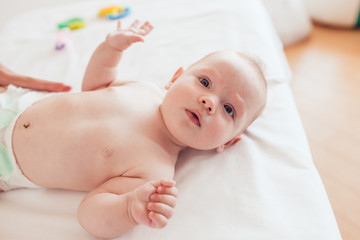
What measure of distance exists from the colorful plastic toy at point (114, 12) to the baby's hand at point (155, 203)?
1.15 metres

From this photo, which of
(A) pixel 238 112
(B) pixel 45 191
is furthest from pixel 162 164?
(B) pixel 45 191

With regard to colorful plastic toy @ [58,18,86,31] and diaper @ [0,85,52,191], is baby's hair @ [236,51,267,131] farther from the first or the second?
colorful plastic toy @ [58,18,86,31]

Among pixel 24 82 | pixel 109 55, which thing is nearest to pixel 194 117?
pixel 109 55

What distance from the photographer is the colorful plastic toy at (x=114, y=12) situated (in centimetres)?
162

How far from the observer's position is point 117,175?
2.90 ft

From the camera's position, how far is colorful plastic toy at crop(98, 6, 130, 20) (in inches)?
63.8

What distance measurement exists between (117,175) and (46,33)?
1.04 metres

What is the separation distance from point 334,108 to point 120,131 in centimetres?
127

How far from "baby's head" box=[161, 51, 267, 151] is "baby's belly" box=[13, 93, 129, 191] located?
18cm

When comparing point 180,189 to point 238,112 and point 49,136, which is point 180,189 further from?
point 49,136

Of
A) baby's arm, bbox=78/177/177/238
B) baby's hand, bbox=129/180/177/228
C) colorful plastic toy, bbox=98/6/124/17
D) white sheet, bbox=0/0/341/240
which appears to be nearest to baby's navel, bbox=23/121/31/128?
white sheet, bbox=0/0/341/240

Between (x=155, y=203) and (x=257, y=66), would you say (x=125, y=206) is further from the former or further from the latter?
(x=257, y=66)

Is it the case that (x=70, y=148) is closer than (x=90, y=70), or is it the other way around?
(x=70, y=148)

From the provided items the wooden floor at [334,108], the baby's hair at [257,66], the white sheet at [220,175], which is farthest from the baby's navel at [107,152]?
the wooden floor at [334,108]
